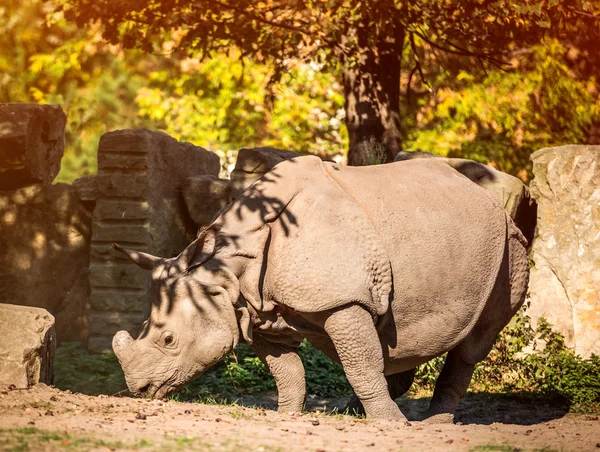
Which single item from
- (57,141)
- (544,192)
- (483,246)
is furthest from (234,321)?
(57,141)

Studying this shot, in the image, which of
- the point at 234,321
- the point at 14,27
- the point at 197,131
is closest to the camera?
the point at 234,321

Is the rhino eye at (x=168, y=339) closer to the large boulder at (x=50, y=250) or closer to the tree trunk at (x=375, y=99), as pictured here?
the large boulder at (x=50, y=250)

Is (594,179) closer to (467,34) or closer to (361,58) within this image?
(467,34)

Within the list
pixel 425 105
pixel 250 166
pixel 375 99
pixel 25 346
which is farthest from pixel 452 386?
pixel 425 105

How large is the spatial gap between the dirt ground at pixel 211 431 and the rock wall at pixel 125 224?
11.1 feet

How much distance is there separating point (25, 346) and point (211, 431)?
1.99 m

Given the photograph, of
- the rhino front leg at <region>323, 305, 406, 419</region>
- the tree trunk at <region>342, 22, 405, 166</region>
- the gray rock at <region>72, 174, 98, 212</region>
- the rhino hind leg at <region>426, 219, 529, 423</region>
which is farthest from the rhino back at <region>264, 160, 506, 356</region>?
the gray rock at <region>72, 174, 98, 212</region>

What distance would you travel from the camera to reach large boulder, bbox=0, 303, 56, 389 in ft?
22.6

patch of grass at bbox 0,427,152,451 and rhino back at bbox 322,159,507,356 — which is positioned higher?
rhino back at bbox 322,159,507,356

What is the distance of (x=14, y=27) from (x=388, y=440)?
21.2m

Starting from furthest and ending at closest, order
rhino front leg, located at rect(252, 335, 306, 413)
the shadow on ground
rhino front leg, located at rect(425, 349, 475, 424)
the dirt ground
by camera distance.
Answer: the shadow on ground
rhino front leg, located at rect(425, 349, 475, 424)
rhino front leg, located at rect(252, 335, 306, 413)
the dirt ground

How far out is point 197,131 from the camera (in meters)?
18.4

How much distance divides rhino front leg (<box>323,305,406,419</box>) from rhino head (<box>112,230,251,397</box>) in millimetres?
628

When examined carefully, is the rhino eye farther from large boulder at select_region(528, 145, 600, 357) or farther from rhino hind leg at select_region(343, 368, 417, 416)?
large boulder at select_region(528, 145, 600, 357)
